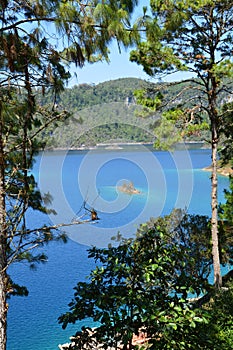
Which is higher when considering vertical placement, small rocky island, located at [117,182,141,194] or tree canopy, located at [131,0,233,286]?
small rocky island, located at [117,182,141,194]

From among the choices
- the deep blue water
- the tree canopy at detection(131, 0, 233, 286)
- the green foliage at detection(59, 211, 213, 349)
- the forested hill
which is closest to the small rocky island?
the deep blue water

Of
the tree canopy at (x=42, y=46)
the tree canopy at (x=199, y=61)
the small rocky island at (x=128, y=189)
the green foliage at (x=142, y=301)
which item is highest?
the small rocky island at (x=128, y=189)

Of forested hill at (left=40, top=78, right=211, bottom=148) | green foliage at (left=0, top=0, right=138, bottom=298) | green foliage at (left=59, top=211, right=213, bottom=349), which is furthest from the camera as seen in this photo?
forested hill at (left=40, top=78, right=211, bottom=148)

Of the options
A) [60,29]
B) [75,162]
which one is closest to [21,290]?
[60,29]

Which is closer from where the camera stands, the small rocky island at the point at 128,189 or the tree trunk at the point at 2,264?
the tree trunk at the point at 2,264

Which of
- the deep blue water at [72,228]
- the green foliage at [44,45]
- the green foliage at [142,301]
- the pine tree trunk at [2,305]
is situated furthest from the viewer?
the deep blue water at [72,228]

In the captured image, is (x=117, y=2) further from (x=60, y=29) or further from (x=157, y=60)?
(x=157, y=60)

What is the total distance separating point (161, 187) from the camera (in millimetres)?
30359

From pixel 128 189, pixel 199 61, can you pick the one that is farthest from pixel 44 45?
pixel 128 189

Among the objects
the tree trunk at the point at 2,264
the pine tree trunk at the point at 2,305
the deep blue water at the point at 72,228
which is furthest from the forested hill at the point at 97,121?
the pine tree trunk at the point at 2,305

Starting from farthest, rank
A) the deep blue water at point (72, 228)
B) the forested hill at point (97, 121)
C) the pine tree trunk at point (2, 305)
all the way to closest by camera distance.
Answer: the deep blue water at point (72, 228) < the forested hill at point (97, 121) < the pine tree trunk at point (2, 305)

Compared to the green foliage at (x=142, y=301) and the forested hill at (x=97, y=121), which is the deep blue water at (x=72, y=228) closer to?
the green foliage at (x=142, y=301)

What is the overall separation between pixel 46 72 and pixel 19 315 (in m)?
9.50

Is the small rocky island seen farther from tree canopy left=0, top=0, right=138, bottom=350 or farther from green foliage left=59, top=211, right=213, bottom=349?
green foliage left=59, top=211, right=213, bottom=349
